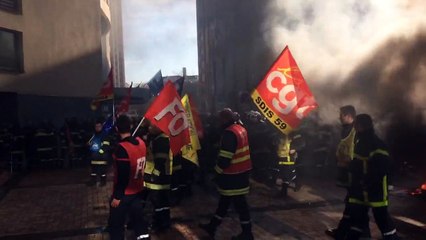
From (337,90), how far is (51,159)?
383 inches

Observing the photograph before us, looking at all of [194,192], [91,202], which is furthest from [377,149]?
[91,202]

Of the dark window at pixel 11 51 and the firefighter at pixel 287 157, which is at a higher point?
the dark window at pixel 11 51

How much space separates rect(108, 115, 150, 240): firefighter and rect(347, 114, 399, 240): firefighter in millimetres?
2741

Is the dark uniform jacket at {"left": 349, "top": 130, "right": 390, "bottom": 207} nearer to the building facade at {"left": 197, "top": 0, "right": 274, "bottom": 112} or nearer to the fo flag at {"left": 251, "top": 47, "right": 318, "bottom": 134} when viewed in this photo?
the fo flag at {"left": 251, "top": 47, "right": 318, "bottom": 134}

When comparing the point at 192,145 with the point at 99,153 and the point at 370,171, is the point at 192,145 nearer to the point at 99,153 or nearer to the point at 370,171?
the point at 370,171

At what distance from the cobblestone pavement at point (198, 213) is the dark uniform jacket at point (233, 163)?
3.03ft

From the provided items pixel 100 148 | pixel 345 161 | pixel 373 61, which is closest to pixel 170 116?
pixel 345 161

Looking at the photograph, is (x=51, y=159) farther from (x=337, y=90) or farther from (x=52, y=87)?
(x=337, y=90)

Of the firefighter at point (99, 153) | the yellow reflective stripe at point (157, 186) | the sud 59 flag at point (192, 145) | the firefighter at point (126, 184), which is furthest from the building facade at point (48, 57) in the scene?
the firefighter at point (126, 184)

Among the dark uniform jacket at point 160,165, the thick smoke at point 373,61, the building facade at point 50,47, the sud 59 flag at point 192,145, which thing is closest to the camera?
the dark uniform jacket at point 160,165

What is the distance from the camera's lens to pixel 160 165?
640 cm

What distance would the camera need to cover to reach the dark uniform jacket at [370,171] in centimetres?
507

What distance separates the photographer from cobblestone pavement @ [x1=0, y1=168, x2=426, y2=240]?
6500 mm

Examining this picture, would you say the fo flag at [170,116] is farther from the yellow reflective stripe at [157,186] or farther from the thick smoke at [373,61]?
the thick smoke at [373,61]
